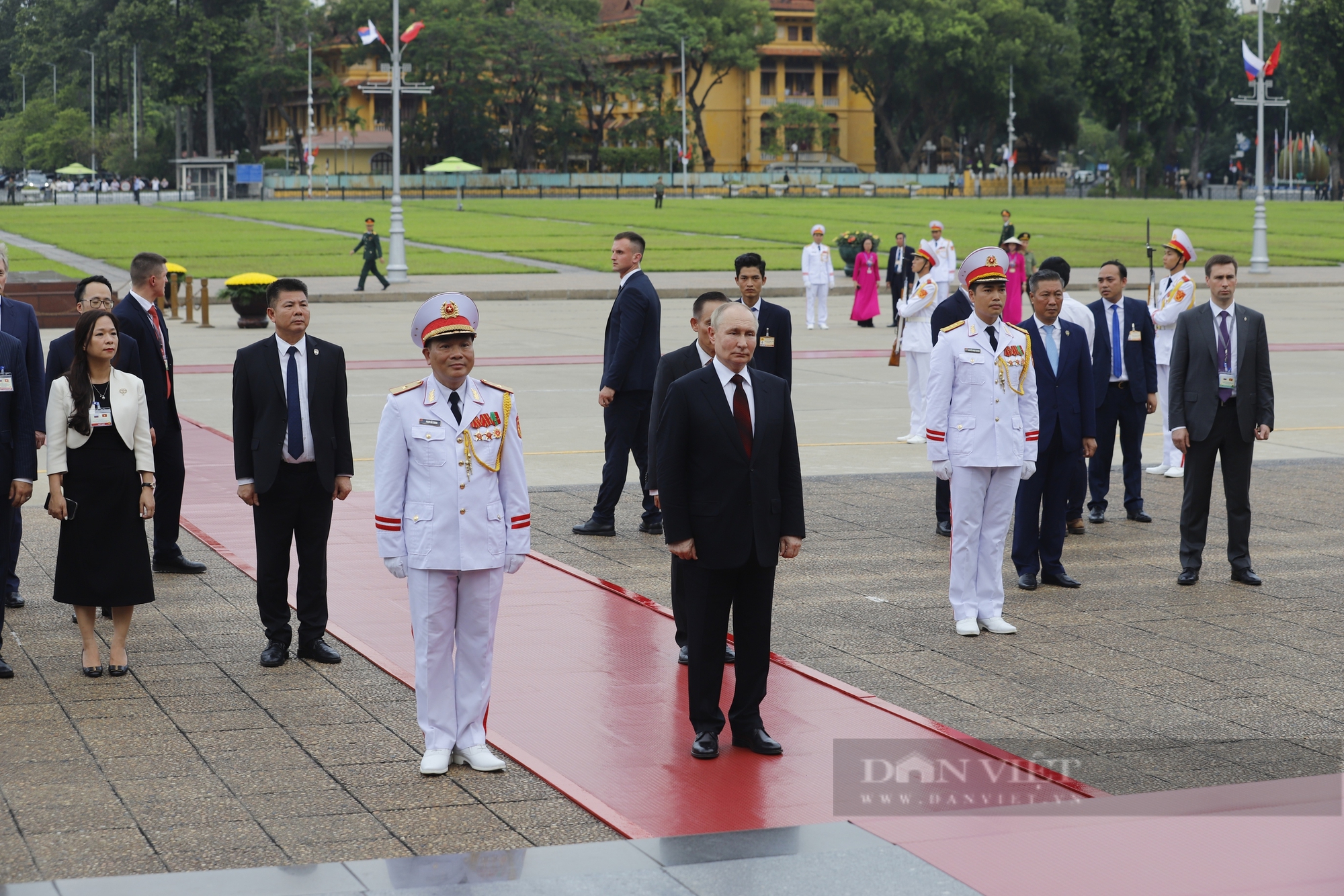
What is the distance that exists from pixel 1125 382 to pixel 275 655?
23.8ft

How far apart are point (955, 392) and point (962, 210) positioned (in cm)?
6730

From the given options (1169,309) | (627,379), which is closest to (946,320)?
(627,379)

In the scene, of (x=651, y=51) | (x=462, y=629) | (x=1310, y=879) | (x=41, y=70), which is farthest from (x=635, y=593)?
(x=41, y=70)

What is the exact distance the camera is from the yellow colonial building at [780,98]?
114 meters

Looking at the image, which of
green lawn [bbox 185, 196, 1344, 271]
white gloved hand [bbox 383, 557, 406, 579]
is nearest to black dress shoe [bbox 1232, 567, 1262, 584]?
white gloved hand [bbox 383, 557, 406, 579]

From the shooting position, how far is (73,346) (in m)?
8.76

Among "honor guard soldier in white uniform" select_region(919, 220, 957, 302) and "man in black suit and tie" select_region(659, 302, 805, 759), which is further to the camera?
"honor guard soldier in white uniform" select_region(919, 220, 957, 302)

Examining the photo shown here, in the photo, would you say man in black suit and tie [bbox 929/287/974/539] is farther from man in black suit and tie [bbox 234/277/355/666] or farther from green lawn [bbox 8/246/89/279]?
green lawn [bbox 8/246/89/279]

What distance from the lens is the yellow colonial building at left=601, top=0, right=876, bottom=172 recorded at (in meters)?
114

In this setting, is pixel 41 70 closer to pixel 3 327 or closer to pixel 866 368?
pixel 866 368

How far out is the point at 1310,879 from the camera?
4.90 meters

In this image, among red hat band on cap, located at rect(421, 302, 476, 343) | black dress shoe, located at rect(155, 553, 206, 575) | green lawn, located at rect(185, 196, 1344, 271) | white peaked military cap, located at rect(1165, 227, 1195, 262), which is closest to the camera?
red hat band on cap, located at rect(421, 302, 476, 343)

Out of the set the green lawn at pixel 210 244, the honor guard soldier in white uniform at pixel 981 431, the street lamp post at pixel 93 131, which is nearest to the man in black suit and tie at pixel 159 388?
the honor guard soldier in white uniform at pixel 981 431

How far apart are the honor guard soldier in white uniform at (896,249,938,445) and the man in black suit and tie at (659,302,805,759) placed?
875cm
